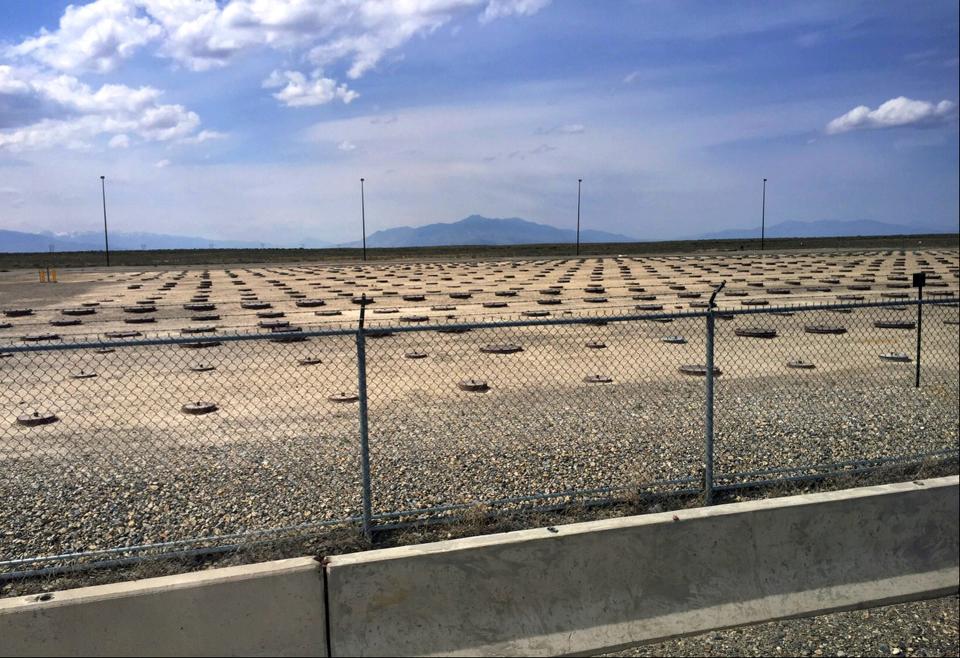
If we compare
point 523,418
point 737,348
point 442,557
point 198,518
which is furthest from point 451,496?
point 737,348

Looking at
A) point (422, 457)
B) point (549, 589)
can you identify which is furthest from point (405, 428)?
point (549, 589)

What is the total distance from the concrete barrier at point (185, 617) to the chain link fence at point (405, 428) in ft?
2.38

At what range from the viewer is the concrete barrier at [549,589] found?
14.4 feet

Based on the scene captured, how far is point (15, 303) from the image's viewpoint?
1004 inches

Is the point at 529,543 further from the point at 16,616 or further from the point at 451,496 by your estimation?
the point at 16,616

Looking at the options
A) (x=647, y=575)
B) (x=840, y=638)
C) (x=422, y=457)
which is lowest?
(x=840, y=638)

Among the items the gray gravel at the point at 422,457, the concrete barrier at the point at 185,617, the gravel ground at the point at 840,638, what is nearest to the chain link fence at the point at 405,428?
the gray gravel at the point at 422,457

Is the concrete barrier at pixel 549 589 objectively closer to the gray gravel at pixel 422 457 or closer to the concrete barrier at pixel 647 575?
the concrete barrier at pixel 647 575

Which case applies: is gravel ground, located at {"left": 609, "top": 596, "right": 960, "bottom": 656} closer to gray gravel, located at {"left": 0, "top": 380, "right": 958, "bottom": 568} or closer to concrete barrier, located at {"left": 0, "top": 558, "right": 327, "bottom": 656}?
gray gravel, located at {"left": 0, "top": 380, "right": 958, "bottom": 568}

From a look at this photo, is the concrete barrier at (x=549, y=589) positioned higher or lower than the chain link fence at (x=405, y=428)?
lower

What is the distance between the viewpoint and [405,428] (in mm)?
8258

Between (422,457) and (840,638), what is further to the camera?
(422,457)

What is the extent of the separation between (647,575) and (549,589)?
2.31 ft

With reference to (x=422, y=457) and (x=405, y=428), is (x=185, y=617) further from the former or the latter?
(x=405, y=428)
